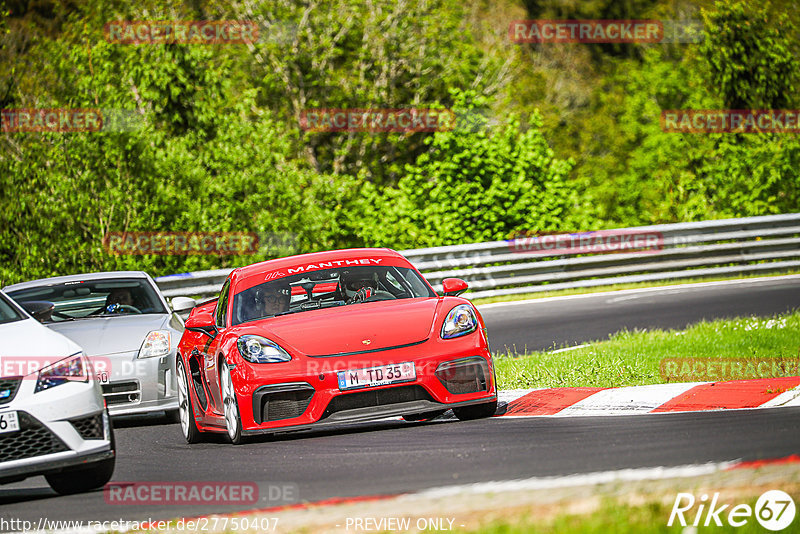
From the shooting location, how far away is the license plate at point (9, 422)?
6.65 m

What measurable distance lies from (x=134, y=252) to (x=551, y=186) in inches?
346

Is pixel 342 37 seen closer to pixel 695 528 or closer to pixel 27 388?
pixel 27 388

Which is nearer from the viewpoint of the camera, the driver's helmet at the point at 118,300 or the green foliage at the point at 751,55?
the driver's helmet at the point at 118,300

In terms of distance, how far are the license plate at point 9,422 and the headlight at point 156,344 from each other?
12.9 ft

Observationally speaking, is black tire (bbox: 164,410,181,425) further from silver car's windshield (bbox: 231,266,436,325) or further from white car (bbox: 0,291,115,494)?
white car (bbox: 0,291,115,494)

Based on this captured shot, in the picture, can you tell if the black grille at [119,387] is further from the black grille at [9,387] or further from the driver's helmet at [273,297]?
the black grille at [9,387]

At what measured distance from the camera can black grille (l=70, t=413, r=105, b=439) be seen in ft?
22.5

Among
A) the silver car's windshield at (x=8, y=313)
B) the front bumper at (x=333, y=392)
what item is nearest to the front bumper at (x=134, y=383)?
the silver car's windshield at (x=8, y=313)

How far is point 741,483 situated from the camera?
4.90 m

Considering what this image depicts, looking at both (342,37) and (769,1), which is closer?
(769,1)

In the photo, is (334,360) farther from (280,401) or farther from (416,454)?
(416,454)

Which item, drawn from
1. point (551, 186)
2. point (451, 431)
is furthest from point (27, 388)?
point (551, 186)

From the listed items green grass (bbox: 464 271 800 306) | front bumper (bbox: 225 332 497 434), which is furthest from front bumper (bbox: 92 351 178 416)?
green grass (bbox: 464 271 800 306)

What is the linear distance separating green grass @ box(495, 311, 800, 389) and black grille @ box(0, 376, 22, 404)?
15.0ft
